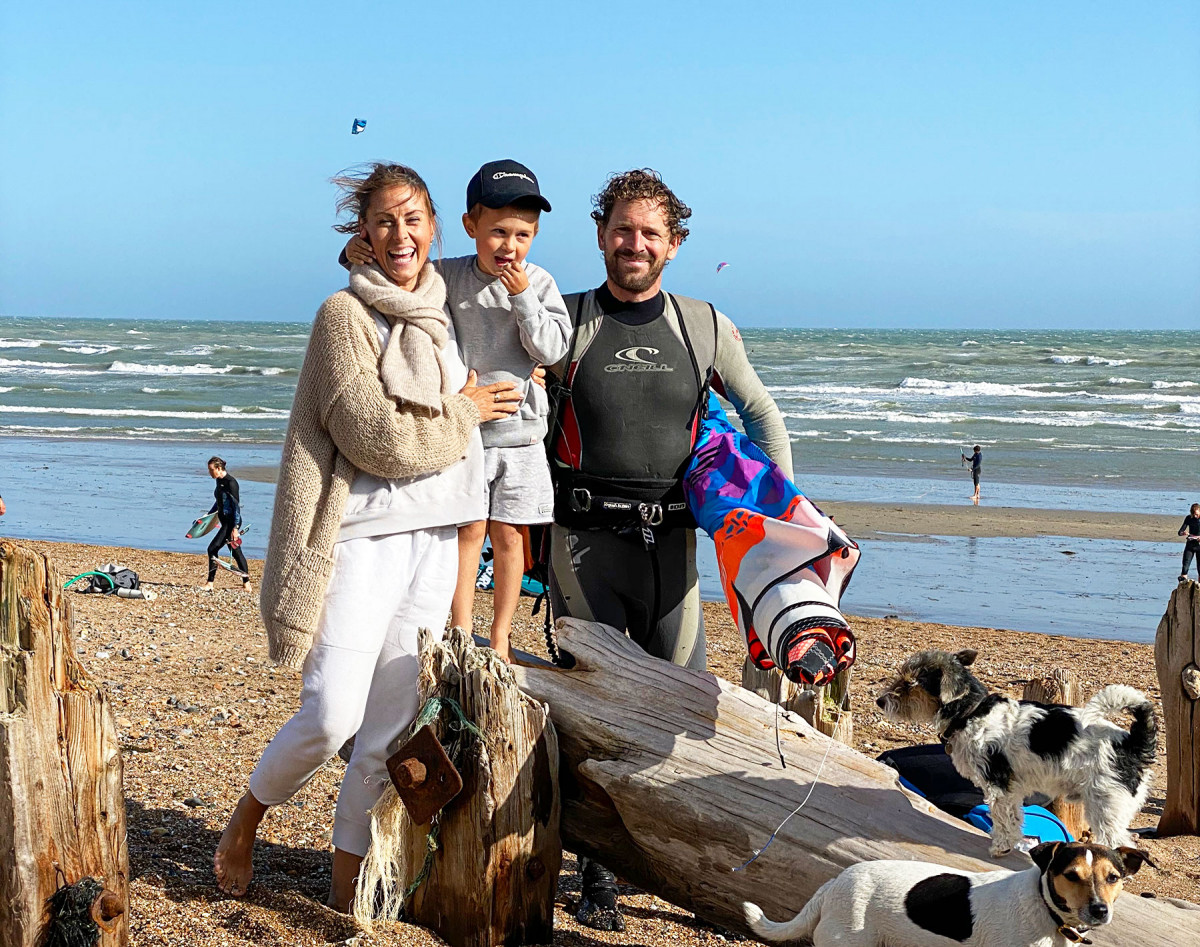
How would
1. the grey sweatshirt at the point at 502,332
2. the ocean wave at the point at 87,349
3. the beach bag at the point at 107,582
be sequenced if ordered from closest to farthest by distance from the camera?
1. the grey sweatshirt at the point at 502,332
2. the beach bag at the point at 107,582
3. the ocean wave at the point at 87,349

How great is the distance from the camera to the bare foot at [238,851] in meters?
4.04

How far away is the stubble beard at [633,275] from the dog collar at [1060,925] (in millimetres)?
2461

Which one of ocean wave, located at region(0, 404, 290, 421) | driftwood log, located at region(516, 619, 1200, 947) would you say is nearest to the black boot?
driftwood log, located at region(516, 619, 1200, 947)

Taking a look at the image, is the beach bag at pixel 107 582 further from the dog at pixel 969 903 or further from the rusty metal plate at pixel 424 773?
the dog at pixel 969 903

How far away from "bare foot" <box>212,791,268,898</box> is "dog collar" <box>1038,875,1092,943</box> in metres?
2.40

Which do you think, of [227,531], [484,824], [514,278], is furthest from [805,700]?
[227,531]

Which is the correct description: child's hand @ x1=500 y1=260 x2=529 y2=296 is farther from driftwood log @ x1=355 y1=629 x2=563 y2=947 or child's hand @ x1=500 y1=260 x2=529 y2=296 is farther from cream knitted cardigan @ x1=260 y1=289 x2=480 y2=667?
driftwood log @ x1=355 y1=629 x2=563 y2=947

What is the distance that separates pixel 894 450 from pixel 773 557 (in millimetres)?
25647

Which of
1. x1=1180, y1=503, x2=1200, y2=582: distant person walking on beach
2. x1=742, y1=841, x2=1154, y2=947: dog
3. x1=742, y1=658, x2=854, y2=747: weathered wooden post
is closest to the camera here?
x1=742, y1=841, x2=1154, y2=947: dog

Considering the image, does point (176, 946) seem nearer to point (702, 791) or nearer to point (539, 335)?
point (702, 791)

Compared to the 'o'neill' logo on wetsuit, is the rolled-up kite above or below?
below

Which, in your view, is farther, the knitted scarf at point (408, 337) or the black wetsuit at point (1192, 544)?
the black wetsuit at point (1192, 544)

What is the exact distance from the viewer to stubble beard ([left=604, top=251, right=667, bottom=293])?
14.9 ft

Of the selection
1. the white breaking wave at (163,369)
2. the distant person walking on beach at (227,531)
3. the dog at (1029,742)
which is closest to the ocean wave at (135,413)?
the white breaking wave at (163,369)
